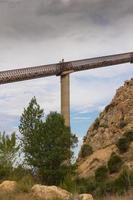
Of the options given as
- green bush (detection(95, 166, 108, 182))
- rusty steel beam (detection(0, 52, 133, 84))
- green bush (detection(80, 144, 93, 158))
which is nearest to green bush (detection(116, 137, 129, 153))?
green bush (detection(95, 166, 108, 182))

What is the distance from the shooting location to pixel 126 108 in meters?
71.6

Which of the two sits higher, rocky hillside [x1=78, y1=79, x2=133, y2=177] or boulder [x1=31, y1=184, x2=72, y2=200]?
rocky hillside [x1=78, y1=79, x2=133, y2=177]

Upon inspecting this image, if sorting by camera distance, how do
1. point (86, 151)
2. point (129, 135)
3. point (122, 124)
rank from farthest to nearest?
1. point (122, 124)
2. point (86, 151)
3. point (129, 135)

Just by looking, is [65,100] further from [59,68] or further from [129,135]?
[129,135]

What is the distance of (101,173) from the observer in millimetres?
49094

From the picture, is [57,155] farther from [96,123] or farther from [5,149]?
[96,123]

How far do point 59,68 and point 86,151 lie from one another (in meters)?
12.7

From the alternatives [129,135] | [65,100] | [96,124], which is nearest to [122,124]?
[96,124]

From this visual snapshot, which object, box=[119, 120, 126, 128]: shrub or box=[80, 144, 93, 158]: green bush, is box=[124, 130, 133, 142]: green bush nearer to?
box=[80, 144, 93, 158]: green bush

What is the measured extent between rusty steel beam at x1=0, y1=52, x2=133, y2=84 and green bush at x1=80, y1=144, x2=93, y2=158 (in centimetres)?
1070

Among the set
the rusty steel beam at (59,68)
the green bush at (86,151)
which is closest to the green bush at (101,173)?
the green bush at (86,151)

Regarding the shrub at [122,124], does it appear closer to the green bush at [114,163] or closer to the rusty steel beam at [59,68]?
the rusty steel beam at [59,68]

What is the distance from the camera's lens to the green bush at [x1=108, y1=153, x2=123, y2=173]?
49591mm

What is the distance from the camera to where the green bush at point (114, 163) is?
49.6m
